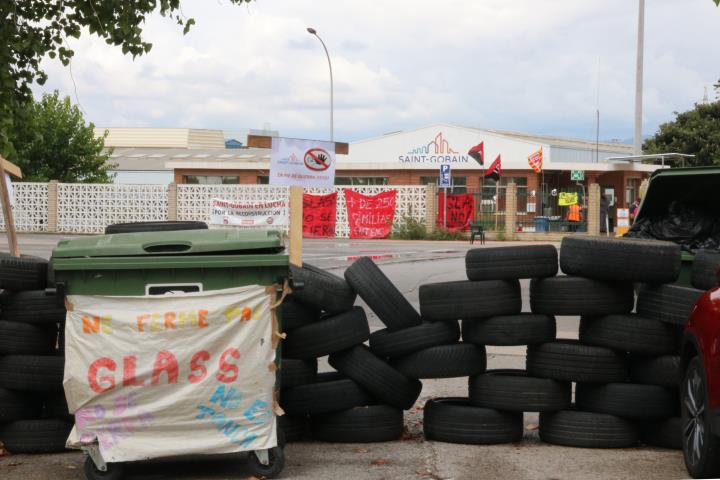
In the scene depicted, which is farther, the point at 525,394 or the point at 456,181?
the point at 456,181

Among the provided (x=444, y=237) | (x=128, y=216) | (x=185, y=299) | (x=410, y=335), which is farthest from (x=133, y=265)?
(x=128, y=216)

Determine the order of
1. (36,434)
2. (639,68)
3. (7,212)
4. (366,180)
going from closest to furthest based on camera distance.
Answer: (36,434) < (7,212) < (639,68) < (366,180)

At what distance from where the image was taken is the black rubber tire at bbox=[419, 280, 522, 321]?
6.95m

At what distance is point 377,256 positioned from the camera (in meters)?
29.3

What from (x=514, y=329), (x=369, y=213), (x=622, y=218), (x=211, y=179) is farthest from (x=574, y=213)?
(x=514, y=329)

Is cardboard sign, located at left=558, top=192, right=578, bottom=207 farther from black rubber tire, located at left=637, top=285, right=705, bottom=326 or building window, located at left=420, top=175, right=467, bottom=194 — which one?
black rubber tire, located at left=637, top=285, right=705, bottom=326

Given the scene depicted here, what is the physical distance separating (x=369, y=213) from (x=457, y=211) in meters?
3.91

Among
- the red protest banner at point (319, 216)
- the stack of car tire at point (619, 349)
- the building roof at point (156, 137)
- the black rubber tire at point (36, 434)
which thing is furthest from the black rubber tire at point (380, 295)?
the building roof at point (156, 137)

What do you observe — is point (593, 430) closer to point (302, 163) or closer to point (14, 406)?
point (14, 406)

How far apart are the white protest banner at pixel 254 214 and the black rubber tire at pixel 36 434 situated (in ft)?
106

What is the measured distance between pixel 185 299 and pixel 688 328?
9.47 feet

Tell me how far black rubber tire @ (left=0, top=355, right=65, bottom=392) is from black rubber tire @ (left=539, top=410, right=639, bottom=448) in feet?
10.6

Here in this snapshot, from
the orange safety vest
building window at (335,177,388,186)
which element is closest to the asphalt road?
the orange safety vest

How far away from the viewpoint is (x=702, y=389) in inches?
225
